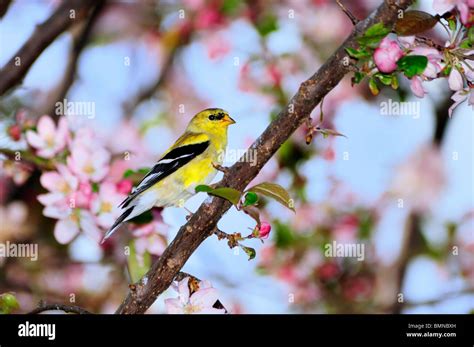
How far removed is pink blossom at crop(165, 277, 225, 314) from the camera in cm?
199

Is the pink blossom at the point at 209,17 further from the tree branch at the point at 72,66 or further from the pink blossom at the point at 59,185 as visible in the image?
the pink blossom at the point at 59,185

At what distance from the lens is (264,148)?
1781 mm

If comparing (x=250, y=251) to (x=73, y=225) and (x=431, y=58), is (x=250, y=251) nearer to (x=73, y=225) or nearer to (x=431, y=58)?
(x=431, y=58)

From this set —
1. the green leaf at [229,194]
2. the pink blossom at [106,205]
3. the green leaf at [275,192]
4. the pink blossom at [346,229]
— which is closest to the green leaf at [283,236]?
the pink blossom at [346,229]

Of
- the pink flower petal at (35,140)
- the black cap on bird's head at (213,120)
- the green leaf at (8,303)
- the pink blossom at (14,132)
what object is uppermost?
the black cap on bird's head at (213,120)

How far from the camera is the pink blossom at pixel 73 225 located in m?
2.62

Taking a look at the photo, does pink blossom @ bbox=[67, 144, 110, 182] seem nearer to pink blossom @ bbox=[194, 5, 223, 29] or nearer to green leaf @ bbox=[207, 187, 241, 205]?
green leaf @ bbox=[207, 187, 241, 205]

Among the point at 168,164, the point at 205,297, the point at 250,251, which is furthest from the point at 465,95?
the point at 168,164

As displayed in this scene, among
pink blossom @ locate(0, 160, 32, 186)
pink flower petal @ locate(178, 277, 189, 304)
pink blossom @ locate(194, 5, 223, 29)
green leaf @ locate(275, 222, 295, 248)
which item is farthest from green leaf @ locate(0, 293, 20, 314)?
pink blossom @ locate(194, 5, 223, 29)

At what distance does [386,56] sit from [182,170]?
4.35 feet

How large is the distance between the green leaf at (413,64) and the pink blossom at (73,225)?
1.47 metres

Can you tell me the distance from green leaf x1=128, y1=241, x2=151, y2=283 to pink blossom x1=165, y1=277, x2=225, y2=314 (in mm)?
390
